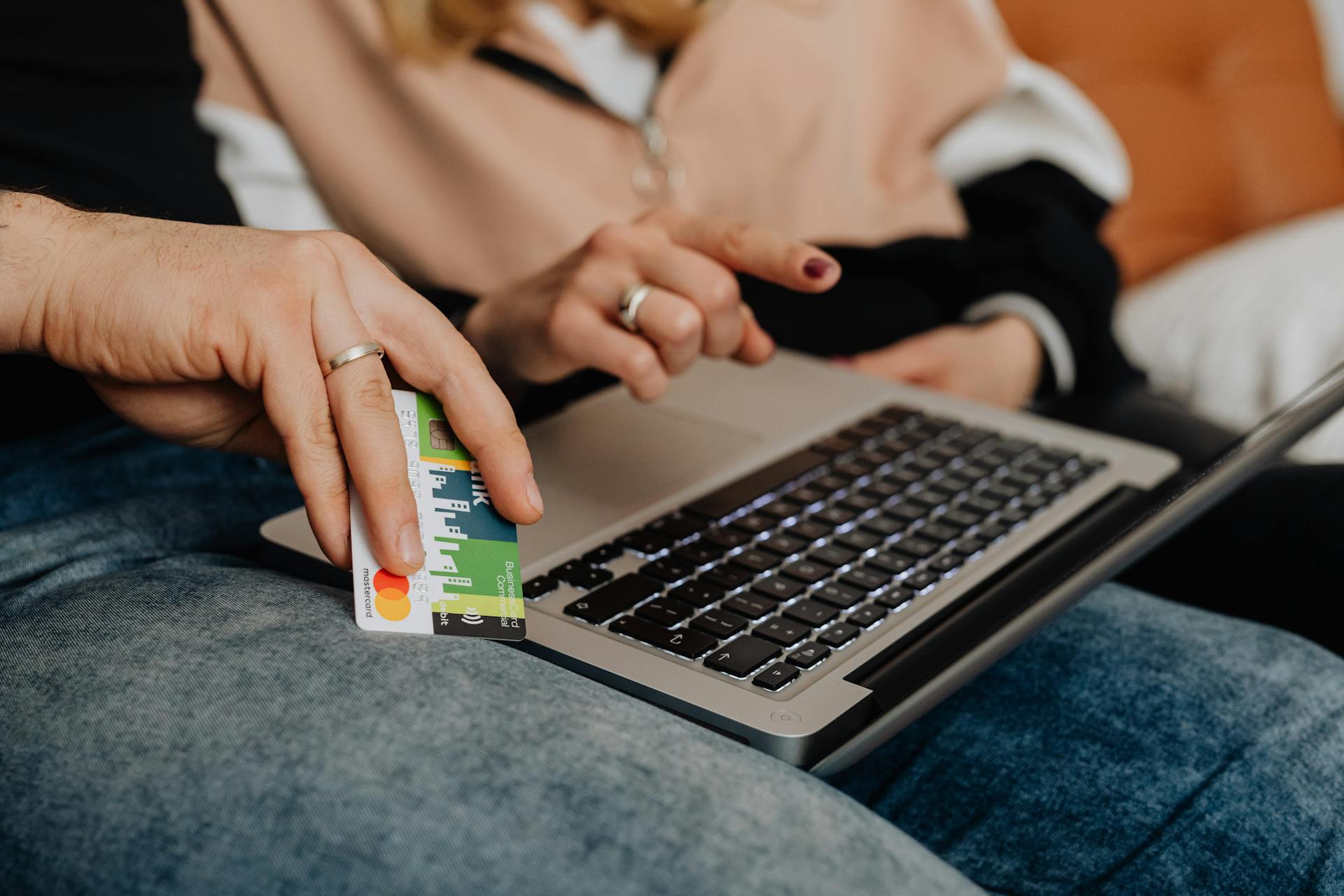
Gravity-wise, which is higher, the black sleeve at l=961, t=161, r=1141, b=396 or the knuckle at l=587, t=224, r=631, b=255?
the knuckle at l=587, t=224, r=631, b=255

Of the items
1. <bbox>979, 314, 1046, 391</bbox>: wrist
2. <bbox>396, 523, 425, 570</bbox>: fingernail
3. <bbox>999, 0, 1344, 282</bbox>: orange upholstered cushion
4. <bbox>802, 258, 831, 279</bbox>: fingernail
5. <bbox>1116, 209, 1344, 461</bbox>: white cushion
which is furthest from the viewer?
<bbox>999, 0, 1344, 282</bbox>: orange upholstered cushion

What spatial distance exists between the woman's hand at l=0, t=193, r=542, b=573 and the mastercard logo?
0.04 ft

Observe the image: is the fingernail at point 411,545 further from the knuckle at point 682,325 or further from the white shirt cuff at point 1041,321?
the white shirt cuff at point 1041,321

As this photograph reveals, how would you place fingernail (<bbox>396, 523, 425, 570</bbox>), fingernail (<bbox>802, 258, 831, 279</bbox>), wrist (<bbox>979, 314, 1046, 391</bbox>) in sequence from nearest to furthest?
fingernail (<bbox>396, 523, 425, 570</bbox>) → fingernail (<bbox>802, 258, 831, 279</bbox>) → wrist (<bbox>979, 314, 1046, 391</bbox>)

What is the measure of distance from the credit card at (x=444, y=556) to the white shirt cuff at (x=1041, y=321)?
0.77 metres

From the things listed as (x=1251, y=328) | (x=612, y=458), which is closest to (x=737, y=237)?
(x=612, y=458)

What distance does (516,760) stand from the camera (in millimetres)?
416

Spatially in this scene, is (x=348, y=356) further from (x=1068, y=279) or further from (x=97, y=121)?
(x=1068, y=279)

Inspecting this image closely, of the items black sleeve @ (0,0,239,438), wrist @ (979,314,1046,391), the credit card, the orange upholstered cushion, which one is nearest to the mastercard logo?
the credit card

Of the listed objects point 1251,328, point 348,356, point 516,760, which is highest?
point 348,356

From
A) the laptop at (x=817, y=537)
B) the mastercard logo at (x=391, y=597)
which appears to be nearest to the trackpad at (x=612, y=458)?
the laptop at (x=817, y=537)

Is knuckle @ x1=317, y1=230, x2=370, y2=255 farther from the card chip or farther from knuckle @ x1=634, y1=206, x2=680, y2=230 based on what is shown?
knuckle @ x1=634, y1=206, x2=680, y2=230

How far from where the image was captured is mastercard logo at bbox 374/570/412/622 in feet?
1.66

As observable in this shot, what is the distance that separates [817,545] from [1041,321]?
619 millimetres
